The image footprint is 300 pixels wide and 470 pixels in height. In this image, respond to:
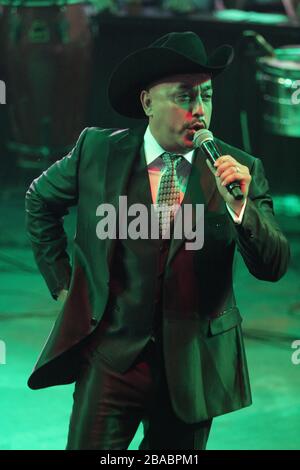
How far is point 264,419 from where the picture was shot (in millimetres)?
4922

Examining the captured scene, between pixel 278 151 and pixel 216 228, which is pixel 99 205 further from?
pixel 278 151

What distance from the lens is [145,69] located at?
309 cm

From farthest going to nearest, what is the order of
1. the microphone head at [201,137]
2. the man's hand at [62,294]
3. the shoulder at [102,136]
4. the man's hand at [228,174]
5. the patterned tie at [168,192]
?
the man's hand at [62,294]
the shoulder at [102,136]
the patterned tie at [168,192]
the microphone head at [201,137]
the man's hand at [228,174]

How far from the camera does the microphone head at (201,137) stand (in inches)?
112

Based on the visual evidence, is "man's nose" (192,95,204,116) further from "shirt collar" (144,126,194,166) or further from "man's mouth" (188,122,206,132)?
"shirt collar" (144,126,194,166)

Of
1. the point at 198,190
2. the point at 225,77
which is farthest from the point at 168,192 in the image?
the point at 225,77

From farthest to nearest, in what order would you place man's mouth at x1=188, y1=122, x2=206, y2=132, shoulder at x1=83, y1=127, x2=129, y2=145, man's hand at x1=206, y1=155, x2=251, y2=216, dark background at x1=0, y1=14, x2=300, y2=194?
dark background at x1=0, y1=14, x2=300, y2=194 < shoulder at x1=83, y1=127, x2=129, y2=145 < man's mouth at x1=188, y1=122, x2=206, y2=132 < man's hand at x1=206, y1=155, x2=251, y2=216

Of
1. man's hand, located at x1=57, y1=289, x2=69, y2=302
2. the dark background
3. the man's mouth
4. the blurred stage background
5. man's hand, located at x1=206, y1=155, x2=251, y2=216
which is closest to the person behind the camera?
man's hand, located at x1=206, y1=155, x2=251, y2=216

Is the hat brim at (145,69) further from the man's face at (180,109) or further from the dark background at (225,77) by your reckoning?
the dark background at (225,77)

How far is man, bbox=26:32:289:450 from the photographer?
305 centimetres

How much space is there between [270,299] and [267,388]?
130cm

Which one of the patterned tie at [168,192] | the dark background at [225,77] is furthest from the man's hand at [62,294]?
the dark background at [225,77]

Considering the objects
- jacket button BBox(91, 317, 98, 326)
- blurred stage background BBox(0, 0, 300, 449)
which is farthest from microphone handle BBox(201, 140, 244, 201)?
blurred stage background BBox(0, 0, 300, 449)

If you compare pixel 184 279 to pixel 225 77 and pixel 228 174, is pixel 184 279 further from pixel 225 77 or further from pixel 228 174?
pixel 225 77
